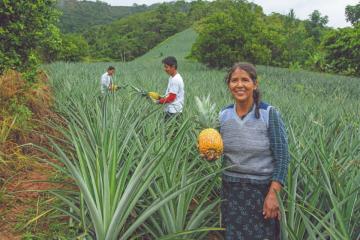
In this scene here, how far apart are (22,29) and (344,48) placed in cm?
1482

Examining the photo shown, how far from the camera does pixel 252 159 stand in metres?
2.17

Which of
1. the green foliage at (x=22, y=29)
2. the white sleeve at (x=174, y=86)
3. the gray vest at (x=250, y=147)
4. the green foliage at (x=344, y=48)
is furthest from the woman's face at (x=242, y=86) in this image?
the green foliage at (x=344, y=48)

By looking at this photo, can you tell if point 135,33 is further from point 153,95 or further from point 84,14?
point 153,95

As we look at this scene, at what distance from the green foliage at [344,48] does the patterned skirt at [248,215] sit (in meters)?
15.6

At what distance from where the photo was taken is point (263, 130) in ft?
7.01

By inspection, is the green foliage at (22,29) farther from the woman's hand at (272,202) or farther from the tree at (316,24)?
the tree at (316,24)

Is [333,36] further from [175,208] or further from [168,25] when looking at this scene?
[168,25]

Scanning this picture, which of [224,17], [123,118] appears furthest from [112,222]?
[224,17]

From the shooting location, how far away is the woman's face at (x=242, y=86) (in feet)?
7.06

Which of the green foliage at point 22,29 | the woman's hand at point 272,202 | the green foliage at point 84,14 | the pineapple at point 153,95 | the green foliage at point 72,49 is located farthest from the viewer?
the green foliage at point 84,14

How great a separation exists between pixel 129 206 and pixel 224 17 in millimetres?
24947

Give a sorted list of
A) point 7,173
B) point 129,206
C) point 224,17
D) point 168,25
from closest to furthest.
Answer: point 129,206 < point 7,173 < point 224,17 < point 168,25

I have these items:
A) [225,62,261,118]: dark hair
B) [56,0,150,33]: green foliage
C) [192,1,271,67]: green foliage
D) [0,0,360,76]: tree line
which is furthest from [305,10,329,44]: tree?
[225,62,261,118]: dark hair

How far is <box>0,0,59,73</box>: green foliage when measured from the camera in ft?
17.1
